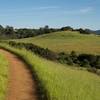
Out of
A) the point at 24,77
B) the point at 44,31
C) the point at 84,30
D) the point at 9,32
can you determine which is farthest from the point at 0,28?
the point at 24,77

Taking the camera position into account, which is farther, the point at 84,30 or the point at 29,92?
the point at 84,30

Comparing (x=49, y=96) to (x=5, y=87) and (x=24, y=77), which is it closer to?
(x=5, y=87)

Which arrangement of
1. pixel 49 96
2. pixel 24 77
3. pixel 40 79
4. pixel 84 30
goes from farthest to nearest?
pixel 84 30, pixel 24 77, pixel 40 79, pixel 49 96

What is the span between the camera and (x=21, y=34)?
140750 mm

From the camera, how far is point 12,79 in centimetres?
1397

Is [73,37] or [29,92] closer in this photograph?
[29,92]

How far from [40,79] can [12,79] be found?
1.19m

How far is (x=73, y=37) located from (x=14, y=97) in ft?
330

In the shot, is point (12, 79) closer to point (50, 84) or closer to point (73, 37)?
point (50, 84)

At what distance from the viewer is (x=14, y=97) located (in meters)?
10.6

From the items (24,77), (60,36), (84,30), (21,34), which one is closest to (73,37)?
(60,36)

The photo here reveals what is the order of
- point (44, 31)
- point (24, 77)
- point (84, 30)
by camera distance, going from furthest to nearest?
point (44, 31) < point (84, 30) < point (24, 77)

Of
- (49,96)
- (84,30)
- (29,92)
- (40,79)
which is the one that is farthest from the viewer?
(84,30)

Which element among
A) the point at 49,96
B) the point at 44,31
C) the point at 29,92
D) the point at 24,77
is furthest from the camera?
the point at 44,31
